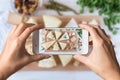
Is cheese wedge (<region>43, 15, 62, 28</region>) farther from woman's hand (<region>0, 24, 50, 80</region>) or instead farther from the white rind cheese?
woman's hand (<region>0, 24, 50, 80</region>)

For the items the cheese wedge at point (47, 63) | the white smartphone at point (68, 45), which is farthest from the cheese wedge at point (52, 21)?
the white smartphone at point (68, 45)

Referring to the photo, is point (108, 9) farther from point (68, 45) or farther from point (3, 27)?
point (68, 45)

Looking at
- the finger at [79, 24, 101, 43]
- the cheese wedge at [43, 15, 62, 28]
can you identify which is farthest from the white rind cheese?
the cheese wedge at [43, 15, 62, 28]

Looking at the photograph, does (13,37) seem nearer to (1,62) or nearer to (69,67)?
(1,62)

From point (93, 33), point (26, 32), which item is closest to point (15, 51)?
point (26, 32)

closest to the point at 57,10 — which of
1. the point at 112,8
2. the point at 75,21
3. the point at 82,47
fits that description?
the point at 75,21

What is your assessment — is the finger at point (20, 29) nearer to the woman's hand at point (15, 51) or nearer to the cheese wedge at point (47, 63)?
the woman's hand at point (15, 51)

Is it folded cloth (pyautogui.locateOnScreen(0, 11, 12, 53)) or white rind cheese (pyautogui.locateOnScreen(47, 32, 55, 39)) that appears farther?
folded cloth (pyautogui.locateOnScreen(0, 11, 12, 53))
